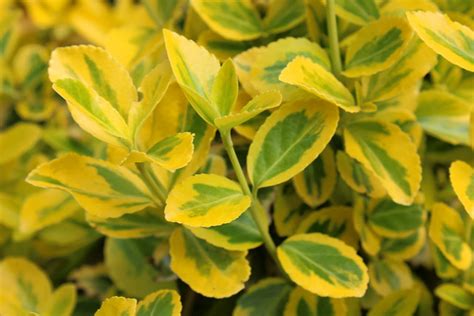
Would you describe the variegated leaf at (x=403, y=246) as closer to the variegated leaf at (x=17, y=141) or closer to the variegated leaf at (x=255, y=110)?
the variegated leaf at (x=255, y=110)

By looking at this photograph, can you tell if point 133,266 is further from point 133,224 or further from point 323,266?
point 323,266

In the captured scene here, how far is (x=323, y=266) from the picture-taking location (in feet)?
1.88

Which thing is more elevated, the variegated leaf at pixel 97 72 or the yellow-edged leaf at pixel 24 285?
the variegated leaf at pixel 97 72

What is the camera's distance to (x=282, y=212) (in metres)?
0.69

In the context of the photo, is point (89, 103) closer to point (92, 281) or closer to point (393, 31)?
point (393, 31)

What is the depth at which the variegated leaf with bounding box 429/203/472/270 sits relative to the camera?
0.65 m

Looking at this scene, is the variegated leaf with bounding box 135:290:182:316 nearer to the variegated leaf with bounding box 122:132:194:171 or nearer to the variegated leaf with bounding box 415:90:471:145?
the variegated leaf with bounding box 122:132:194:171

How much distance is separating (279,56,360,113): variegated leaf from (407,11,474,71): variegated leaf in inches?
3.2

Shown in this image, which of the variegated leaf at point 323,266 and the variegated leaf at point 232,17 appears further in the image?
the variegated leaf at point 232,17

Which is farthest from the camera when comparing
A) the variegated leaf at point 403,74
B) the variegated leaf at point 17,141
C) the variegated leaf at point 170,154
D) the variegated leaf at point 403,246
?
the variegated leaf at point 17,141

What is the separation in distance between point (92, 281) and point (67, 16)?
0.75m

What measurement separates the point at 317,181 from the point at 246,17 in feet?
0.58

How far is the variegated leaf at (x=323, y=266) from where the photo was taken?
21.6 inches

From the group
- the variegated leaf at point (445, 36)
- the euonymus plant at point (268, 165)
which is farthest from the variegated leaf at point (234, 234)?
the variegated leaf at point (445, 36)
